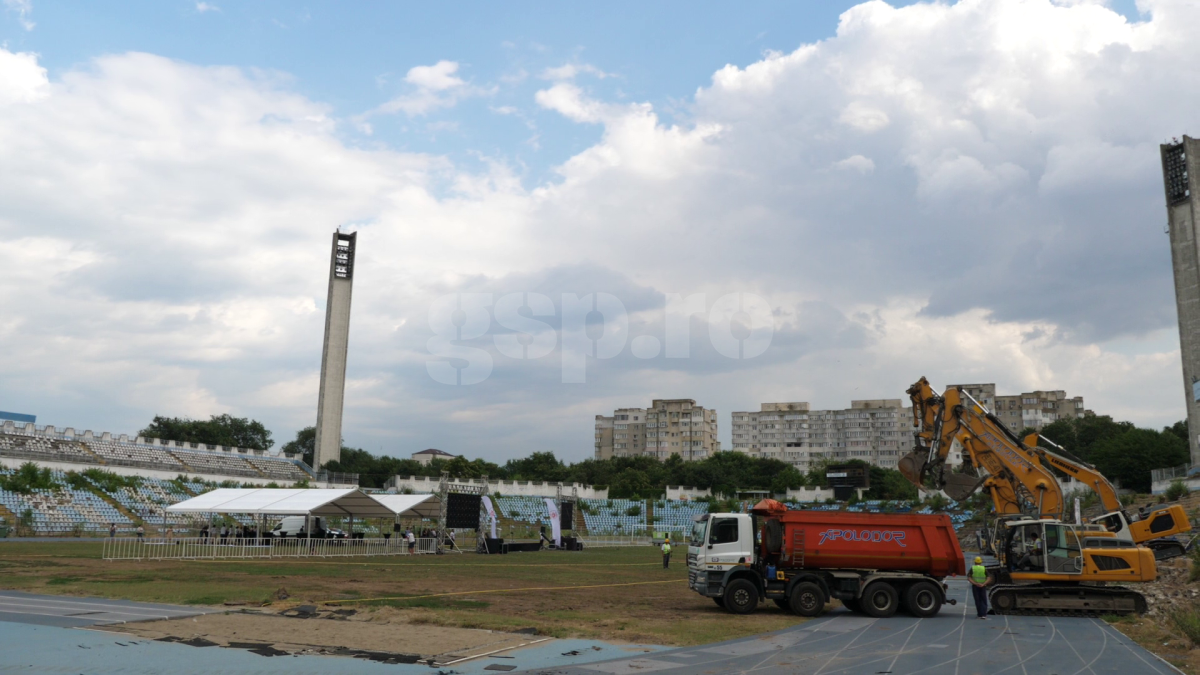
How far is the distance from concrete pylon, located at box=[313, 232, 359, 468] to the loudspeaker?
56.4 meters

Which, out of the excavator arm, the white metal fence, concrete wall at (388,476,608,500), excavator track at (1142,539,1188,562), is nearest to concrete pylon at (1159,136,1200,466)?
concrete wall at (388,476,608,500)

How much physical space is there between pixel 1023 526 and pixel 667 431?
140m

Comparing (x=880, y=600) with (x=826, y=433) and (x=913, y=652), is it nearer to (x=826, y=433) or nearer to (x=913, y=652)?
(x=913, y=652)

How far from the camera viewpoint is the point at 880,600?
2016cm

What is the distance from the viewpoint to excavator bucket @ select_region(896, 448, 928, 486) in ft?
84.2

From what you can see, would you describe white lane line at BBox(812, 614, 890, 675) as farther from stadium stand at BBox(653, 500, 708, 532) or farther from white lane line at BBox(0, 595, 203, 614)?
stadium stand at BBox(653, 500, 708, 532)

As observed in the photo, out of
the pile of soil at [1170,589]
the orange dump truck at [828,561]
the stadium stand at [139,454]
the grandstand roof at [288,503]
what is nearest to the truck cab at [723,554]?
the orange dump truck at [828,561]

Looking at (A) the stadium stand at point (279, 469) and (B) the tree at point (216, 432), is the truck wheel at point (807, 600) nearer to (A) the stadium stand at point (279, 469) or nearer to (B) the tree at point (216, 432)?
Result: (A) the stadium stand at point (279, 469)

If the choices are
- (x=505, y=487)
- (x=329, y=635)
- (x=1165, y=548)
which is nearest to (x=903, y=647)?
(x=329, y=635)

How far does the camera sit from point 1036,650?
15.5 metres

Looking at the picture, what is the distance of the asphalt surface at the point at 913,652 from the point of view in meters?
13.2

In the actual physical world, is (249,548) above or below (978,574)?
below

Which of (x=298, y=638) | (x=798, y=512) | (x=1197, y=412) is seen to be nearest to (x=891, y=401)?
(x=1197, y=412)

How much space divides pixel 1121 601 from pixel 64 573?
30242 millimetres
